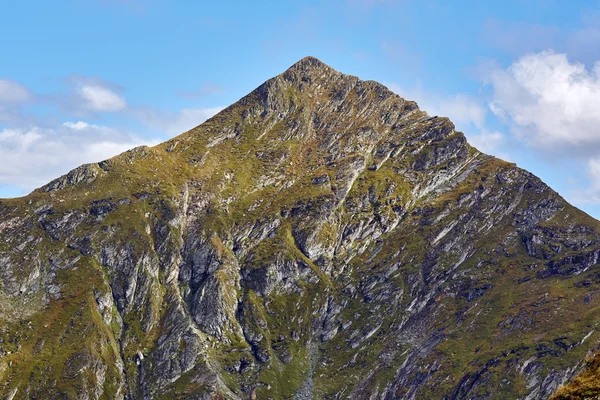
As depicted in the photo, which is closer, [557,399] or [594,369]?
[557,399]

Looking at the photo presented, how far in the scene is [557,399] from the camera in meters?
56.8

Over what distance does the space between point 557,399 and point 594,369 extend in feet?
26.4

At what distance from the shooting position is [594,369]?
2451 inches
